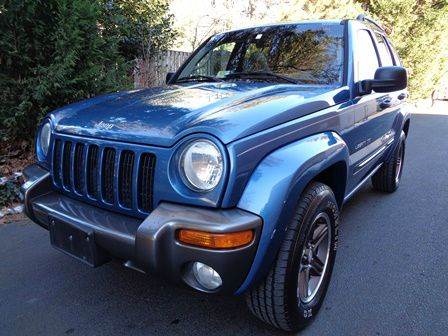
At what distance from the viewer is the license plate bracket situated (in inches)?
77.9

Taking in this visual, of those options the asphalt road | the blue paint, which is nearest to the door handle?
the asphalt road

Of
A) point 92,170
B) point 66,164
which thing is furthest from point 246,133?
point 66,164

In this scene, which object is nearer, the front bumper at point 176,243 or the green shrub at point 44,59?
the front bumper at point 176,243

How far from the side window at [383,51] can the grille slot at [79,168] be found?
9.41 ft

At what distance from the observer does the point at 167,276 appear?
1828mm

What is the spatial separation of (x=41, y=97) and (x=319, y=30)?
10.6 feet

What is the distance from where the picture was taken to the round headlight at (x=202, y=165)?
71.6 inches

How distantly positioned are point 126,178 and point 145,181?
14cm

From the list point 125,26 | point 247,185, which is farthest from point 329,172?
point 125,26

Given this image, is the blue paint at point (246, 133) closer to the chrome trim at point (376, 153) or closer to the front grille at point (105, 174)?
the front grille at point (105, 174)

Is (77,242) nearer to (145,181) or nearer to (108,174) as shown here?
(108,174)

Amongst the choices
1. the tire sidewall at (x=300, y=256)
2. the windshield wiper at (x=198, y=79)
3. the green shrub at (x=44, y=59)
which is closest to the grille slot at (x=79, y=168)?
the tire sidewall at (x=300, y=256)

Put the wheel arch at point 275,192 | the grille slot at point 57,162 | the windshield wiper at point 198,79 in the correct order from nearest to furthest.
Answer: the wheel arch at point 275,192 → the grille slot at point 57,162 → the windshield wiper at point 198,79

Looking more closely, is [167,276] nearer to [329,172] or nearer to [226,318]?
[226,318]
